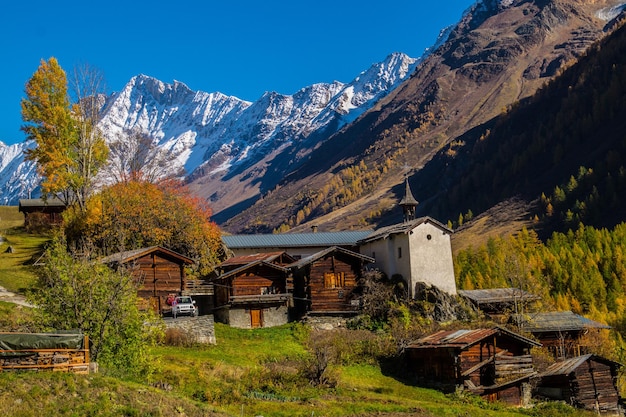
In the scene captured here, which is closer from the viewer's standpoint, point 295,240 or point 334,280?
point 334,280

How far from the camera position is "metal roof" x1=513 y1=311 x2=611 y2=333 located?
59.5 m

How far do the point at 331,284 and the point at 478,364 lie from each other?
55.6ft

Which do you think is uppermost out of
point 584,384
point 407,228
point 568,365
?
point 407,228

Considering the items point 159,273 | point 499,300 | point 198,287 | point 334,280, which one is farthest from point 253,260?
point 499,300

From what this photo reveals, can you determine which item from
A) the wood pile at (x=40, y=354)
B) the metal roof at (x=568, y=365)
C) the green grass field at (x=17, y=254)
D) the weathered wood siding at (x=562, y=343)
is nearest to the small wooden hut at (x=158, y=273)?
the green grass field at (x=17, y=254)

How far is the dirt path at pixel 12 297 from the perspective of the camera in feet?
158

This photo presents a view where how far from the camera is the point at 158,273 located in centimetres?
5662

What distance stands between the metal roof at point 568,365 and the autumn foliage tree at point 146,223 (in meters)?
31.7

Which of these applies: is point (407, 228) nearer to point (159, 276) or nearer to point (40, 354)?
point (159, 276)

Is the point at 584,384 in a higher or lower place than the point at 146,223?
lower

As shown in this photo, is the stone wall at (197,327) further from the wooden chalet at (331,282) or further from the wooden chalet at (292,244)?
the wooden chalet at (292,244)

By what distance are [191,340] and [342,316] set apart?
16.7m

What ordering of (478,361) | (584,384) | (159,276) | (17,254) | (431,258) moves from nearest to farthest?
(478,361), (584,384), (159,276), (431,258), (17,254)

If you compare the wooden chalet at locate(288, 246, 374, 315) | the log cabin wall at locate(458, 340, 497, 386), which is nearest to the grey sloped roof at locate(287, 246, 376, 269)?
the wooden chalet at locate(288, 246, 374, 315)
